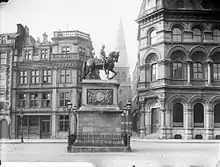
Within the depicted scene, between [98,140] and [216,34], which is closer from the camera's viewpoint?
[98,140]

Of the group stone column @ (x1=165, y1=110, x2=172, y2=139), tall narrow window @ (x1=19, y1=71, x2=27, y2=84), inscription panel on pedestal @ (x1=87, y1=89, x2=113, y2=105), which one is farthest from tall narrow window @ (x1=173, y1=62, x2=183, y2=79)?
inscription panel on pedestal @ (x1=87, y1=89, x2=113, y2=105)

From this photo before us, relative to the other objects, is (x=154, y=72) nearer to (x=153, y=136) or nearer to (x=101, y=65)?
(x=153, y=136)

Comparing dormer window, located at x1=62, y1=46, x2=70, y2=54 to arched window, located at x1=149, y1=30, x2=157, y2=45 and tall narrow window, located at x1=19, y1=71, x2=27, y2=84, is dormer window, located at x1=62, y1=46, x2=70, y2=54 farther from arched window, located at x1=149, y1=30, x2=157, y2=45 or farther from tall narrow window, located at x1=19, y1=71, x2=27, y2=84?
arched window, located at x1=149, y1=30, x2=157, y2=45

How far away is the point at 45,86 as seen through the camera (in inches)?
992

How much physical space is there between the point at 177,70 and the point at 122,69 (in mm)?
3559

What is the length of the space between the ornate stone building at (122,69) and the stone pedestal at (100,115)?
2476 millimetres

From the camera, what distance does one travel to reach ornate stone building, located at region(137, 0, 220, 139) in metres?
22.5

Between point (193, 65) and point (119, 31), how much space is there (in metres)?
9.14

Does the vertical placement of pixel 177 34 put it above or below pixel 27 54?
above

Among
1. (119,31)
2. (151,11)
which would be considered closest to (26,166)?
(119,31)

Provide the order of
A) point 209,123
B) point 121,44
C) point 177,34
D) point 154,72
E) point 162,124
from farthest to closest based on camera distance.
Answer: point 154,72
point 177,34
point 162,124
point 209,123
point 121,44

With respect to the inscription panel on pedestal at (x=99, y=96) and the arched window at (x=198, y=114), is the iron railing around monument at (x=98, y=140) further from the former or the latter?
the arched window at (x=198, y=114)

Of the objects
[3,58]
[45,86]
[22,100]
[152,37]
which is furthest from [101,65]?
[3,58]

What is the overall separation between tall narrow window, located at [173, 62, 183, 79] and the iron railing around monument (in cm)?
1093
